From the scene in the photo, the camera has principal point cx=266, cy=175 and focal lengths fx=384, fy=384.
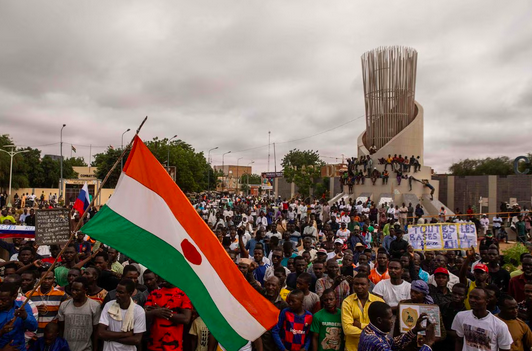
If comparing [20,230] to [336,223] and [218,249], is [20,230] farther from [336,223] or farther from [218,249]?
[336,223]

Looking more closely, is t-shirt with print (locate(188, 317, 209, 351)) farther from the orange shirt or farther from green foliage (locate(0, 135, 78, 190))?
green foliage (locate(0, 135, 78, 190))

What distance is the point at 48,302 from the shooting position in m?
4.32

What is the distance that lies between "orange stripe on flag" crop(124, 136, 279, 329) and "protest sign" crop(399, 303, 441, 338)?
1.22 meters

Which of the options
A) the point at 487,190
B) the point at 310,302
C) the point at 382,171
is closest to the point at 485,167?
the point at 487,190

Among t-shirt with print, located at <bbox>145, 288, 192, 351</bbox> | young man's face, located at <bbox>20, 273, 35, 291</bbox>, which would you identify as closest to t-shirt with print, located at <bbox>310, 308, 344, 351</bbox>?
t-shirt with print, located at <bbox>145, 288, 192, 351</bbox>

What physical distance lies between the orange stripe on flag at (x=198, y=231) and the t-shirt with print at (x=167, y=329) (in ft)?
2.75

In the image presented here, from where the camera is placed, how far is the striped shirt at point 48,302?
163 inches

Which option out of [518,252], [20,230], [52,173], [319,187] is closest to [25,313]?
[20,230]

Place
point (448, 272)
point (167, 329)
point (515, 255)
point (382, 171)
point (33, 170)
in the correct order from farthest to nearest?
point (33, 170)
point (382, 171)
point (515, 255)
point (448, 272)
point (167, 329)

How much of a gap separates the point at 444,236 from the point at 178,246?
20.7ft

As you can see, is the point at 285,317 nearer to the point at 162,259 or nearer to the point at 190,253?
Result: the point at 190,253

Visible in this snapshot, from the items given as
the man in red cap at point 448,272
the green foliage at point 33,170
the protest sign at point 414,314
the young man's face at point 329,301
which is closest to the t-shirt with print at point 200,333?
the young man's face at point 329,301

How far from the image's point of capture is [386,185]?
95.0 feet

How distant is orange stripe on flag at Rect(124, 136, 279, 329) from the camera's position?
3699 mm
